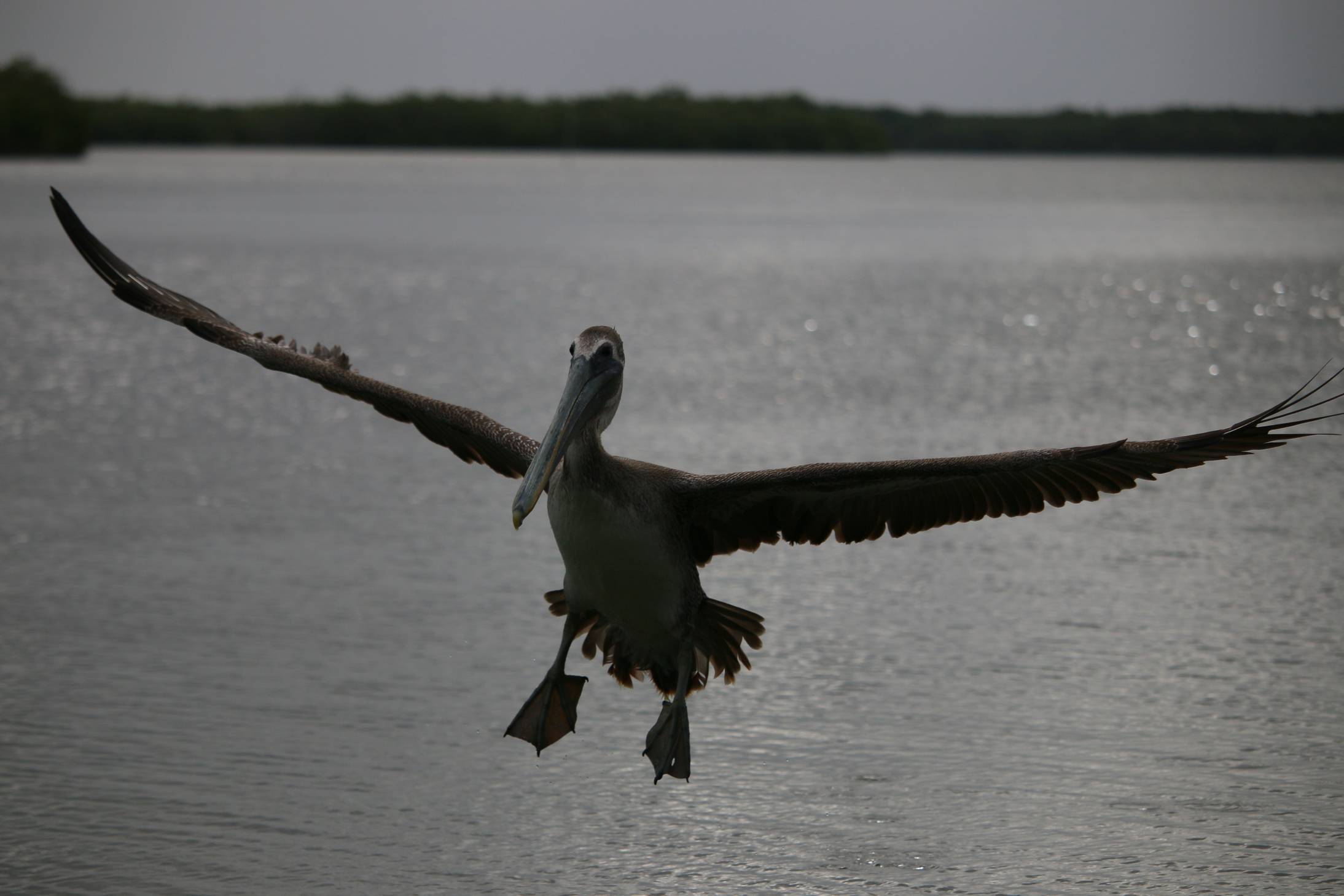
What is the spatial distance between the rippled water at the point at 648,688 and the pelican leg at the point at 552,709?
0.19 metres

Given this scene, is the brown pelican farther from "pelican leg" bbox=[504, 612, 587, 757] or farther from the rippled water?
the rippled water

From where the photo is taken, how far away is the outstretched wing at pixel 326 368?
20.0 ft

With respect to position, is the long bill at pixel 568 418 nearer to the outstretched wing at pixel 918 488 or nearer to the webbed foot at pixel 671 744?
the outstretched wing at pixel 918 488

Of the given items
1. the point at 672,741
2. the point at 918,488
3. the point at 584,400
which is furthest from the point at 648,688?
the point at 584,400

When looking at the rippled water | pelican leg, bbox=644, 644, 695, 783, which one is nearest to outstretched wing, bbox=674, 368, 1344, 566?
pelican leg, bbox=644, 644, 695, 783

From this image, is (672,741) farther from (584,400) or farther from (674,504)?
(584,400)

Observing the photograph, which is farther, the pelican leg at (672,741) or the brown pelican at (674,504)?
the pelican leg at (672,741)

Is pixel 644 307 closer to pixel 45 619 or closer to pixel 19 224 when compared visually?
pixel 45 619

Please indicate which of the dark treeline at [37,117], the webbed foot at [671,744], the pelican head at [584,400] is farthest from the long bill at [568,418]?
the dark treeline at [37,117]

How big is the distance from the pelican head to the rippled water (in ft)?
3.77

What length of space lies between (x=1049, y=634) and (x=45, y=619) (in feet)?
13.6

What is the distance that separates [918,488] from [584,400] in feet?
4.33

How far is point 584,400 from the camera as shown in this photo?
16.2ft

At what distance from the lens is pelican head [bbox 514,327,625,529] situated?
15.8 feet
